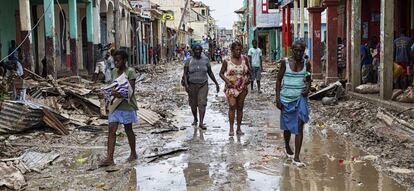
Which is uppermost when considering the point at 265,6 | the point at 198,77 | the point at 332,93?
the point at 265,6

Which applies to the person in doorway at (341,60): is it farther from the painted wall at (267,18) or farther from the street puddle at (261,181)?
the painted wall at (267,18)

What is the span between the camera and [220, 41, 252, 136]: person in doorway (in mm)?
9203

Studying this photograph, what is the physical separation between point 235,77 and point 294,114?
2434 millimetres

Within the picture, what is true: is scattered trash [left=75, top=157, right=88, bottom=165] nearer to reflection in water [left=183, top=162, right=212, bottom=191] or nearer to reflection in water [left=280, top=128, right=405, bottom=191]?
reflection in water [left=183, top=162, right=212, bottom=191]

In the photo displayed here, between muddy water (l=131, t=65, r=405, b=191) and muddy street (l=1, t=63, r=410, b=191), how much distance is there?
0.01m

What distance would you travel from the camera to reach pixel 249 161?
718cm

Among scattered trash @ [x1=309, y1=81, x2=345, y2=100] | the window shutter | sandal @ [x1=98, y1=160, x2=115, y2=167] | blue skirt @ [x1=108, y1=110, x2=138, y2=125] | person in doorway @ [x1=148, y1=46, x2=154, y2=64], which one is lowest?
sandal @ [x1=98, y1=160, x2=115, y2=167]

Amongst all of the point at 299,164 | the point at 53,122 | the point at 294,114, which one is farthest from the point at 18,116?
the point at 299,164

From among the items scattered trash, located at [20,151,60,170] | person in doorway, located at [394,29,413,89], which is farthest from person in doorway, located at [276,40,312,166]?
person in doorway, located at [394,29,413,89]

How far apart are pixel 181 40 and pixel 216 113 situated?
6435cm

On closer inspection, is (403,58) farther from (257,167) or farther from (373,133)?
(257,167)

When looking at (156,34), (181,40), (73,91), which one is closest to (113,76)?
(73,91)

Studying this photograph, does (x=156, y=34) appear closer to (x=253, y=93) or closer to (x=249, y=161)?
(x=253, y=93)

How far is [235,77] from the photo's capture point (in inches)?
362
